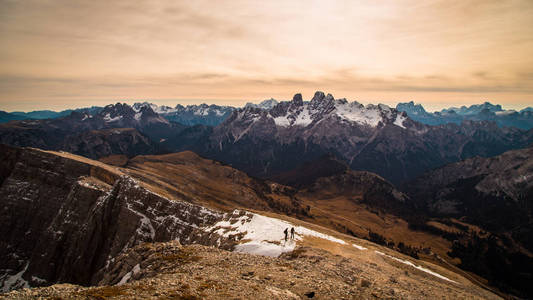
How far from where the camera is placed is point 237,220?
80062 mm

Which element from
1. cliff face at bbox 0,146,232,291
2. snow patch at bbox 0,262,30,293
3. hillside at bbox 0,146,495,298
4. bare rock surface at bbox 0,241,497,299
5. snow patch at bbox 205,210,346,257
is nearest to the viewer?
bare rock surface at bbox 0,241,497,299

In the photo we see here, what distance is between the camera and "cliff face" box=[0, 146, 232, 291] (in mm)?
102812

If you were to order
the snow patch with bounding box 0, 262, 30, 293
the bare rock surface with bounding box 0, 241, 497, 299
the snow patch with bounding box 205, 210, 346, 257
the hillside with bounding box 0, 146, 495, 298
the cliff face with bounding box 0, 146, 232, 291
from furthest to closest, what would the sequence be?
1. the snow patch with bounding box 0, 262, 30, 293
2. the cliff face with bounding box 0, 146, 232, 291
3. the snow patch with bounding box 205, 210, 346, 257
4. the hillside with bounding box 0, 146, 495, 298
5. the bare rock surface with bounding box 0, 241, 497, 299

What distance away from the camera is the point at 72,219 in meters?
122

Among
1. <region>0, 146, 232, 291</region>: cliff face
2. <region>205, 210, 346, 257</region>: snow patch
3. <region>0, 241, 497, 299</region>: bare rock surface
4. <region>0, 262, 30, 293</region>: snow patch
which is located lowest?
<region>0, 262, 30, 293</region>: snow patch

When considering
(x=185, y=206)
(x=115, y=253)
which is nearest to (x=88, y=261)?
(x=115, y=253)

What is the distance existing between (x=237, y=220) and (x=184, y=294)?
2109 inches

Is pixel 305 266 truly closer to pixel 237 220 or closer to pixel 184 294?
pixel 184 294

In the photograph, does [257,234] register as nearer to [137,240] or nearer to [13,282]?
[137,240]

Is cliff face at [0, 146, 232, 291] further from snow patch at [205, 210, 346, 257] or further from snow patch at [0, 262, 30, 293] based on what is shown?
snow patch at [205, 210, 346, 257]

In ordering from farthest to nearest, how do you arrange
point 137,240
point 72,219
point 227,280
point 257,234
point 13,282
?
point 13,282, point 72,219, point 137,240, point 257,234, point 227,280

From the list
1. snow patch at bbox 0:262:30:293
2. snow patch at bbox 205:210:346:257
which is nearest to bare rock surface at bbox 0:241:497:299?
snow patch at bbox 205:210:346:257

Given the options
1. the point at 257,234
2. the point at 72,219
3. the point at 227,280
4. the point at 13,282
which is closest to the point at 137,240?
the point at 72,219

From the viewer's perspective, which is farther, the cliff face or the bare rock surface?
the cliff face
